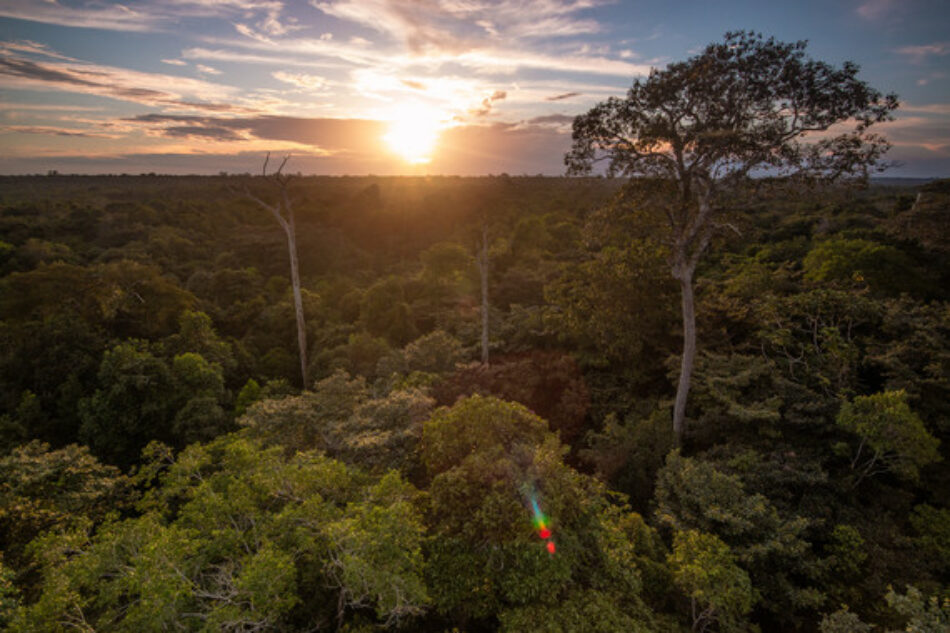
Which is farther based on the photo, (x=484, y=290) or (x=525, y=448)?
(x=484, y=290)

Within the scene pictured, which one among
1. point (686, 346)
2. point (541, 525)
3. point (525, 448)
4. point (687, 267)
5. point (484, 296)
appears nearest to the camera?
point (541, 525)

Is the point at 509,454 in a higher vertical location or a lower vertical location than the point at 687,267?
lower

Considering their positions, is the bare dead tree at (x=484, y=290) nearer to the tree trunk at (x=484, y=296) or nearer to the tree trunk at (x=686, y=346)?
the tree trunk at (x=484, y=296)

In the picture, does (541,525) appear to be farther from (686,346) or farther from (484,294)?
(484,294)

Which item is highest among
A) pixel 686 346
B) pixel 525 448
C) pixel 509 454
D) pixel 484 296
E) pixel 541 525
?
pixel 484 296

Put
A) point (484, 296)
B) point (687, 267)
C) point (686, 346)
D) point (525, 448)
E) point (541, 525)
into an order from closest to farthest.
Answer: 1. point (541, 525)
2. point (525, 448)
3. point (687, 267)
4. point (686, 346)
5. point (484, 296)

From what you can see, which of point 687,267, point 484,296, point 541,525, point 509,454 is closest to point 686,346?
point 687,267

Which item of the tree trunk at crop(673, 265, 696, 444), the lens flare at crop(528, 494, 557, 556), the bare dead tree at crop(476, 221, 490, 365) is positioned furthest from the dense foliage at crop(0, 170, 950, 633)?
the bare dead tree at crop(476, 221, 490, 365)

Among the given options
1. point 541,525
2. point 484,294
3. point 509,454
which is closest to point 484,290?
point 484,294

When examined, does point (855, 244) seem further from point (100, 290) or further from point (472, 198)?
point (472, 198)

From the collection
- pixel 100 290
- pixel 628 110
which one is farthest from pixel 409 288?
pixel 628 110
